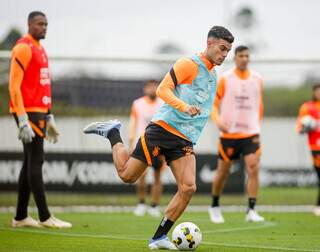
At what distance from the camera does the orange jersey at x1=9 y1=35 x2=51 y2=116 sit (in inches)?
436

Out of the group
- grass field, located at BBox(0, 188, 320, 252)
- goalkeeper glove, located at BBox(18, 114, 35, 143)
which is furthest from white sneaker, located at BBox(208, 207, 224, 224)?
goalkeeper glove, located at BBox(18, 114, 35, 143)

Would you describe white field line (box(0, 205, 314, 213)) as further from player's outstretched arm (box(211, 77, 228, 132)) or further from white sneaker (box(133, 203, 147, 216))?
player's outstretched arm (box(211, 77, 228, 132))

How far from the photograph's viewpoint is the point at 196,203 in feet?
58.9

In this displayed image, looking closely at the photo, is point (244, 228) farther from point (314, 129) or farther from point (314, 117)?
point (314, 117)

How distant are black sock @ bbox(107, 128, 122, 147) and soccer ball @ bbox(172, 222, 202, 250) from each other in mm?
1325

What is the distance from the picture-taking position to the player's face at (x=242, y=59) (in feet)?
44.1

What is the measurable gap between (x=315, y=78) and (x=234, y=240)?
9.56m

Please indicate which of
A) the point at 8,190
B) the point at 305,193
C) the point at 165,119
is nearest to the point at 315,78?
the point at 305,193

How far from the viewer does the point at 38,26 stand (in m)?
11.3

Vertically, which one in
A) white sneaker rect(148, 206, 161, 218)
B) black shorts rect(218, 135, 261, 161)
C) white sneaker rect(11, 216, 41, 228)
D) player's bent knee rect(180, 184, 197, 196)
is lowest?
white sneaker rect(148, 206, 161, 218)

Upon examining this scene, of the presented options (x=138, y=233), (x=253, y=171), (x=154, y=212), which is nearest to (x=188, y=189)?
(x=138, y=233)

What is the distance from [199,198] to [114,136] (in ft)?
27.7

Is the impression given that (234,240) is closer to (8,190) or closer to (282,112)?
(8,190)

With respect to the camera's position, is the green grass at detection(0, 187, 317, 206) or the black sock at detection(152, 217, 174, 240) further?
the green grass at detection(0, 187, 317, 206)
